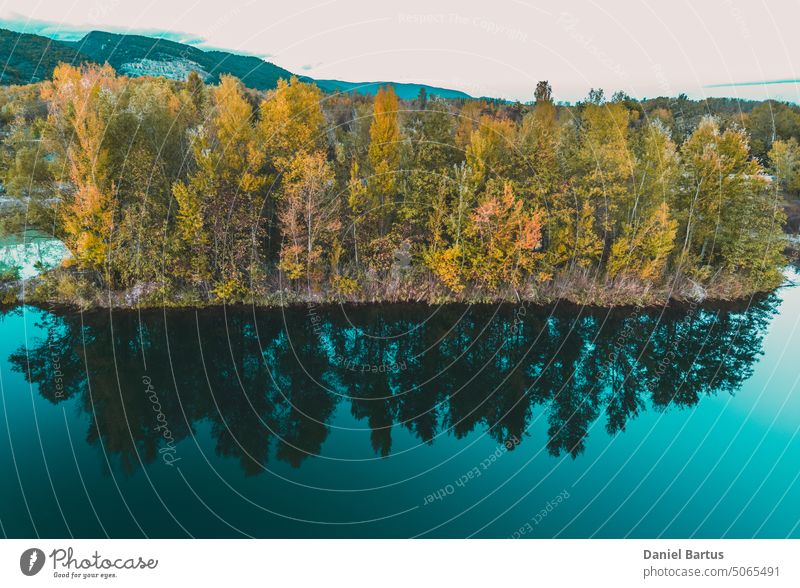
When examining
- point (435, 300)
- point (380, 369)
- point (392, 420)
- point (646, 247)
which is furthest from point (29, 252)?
point (646, 247)

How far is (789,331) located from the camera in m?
33.8

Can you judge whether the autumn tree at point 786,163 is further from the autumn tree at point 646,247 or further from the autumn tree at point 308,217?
the autumn tree at point 308,217

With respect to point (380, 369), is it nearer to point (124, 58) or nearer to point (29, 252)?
point (29, 252)

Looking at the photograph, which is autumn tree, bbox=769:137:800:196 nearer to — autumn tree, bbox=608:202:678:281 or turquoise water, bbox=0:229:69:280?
autumn tree, bbox=608:202:678:281

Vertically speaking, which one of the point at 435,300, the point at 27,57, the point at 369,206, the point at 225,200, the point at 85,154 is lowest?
the point at 435,300

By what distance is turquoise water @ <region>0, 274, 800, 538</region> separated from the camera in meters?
18.0

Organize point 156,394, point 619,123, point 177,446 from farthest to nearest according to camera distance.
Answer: point 619,123 → point 156,394 → point 177,446

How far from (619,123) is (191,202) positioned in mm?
32053

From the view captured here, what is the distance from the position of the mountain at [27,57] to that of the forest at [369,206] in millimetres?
42338

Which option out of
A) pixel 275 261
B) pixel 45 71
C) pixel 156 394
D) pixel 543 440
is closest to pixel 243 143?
pixel 275 261

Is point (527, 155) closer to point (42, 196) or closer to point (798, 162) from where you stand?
point (42, 196)

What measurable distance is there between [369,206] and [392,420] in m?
16.2

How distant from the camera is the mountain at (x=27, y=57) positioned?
66.6 m

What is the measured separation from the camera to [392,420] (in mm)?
24047
